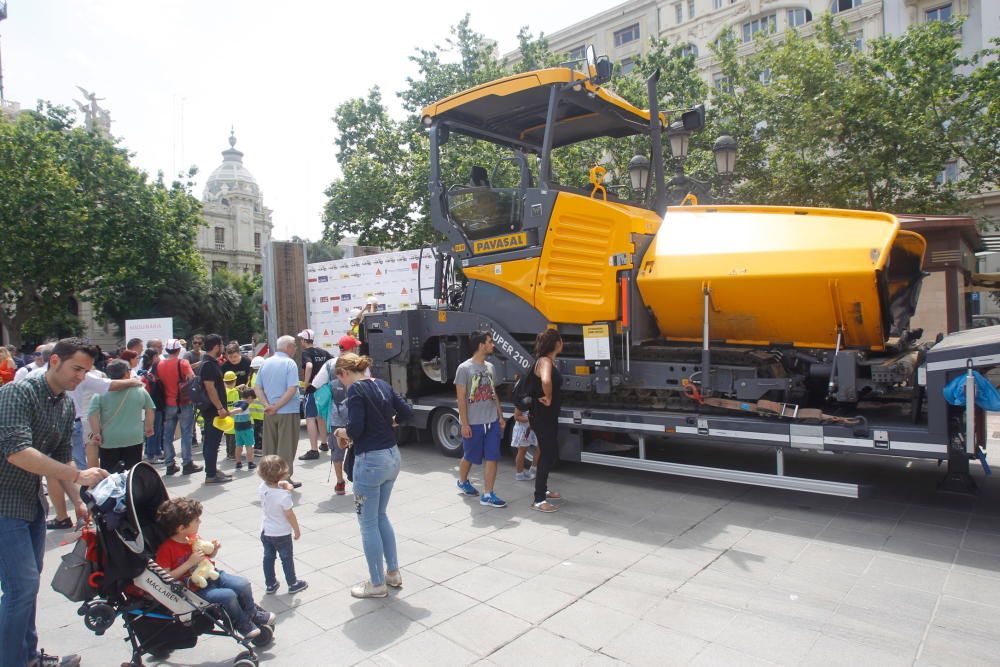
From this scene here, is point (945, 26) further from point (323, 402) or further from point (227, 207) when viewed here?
point (227, 207)

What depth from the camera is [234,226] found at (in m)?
62.4

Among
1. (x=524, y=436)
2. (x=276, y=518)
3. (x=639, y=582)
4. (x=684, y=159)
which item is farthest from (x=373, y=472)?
(x=684, y=159)

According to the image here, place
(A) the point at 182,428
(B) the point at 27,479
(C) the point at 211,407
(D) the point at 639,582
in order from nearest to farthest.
Answer: (B) the point at 27,479
(D) the point at 639,582
(C) the point at 211,407
(A) the point at 182,428

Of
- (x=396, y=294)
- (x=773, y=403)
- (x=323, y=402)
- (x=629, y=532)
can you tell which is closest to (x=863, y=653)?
(x=629, y=532)

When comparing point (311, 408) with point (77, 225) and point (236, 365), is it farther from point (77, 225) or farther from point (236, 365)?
point (77, 225)

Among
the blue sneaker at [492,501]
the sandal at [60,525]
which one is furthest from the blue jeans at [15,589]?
the blue sneaker at [492,501]

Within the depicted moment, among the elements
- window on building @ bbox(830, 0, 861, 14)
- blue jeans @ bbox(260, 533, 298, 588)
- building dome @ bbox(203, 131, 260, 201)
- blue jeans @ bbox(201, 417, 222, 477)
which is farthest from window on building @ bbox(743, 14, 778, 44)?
building dome @ bbox(203, 131, 260, 201)

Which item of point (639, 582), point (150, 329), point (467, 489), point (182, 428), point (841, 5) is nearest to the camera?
point (639, 582)

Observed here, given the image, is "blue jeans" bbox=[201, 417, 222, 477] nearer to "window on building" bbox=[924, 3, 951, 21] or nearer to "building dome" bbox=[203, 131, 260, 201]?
"window on building" bbox=[924, 3, 951, 21]

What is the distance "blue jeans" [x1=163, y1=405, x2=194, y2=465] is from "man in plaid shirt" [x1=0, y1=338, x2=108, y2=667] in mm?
4928

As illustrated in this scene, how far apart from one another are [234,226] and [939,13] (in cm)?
5902

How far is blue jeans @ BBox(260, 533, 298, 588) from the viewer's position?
Result: 4.04 metres

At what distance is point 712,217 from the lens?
6.05 m

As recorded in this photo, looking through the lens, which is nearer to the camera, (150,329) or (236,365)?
(236,365)
